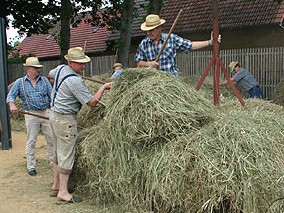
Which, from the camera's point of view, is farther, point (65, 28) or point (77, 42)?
point (77, 42)

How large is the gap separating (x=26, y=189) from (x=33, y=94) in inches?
60.8

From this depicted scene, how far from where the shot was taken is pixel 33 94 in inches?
267

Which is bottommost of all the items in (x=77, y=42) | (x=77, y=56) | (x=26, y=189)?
(x=26, y=189)

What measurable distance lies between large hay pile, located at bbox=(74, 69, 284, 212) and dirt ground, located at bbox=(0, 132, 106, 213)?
413 millimetres

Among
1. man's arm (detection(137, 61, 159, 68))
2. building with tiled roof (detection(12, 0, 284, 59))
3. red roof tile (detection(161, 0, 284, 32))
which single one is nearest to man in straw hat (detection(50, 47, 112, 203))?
man's arm (detection(137, 61, 159, 68))

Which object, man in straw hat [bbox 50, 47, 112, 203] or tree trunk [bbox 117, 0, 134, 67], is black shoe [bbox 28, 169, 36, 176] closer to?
man in straw hat [bbox 50, 47, 112, 203]

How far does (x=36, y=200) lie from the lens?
5.43 m

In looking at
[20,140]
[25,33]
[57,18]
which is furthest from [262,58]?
[25,33]

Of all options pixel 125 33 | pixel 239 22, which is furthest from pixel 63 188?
pixel 239 22

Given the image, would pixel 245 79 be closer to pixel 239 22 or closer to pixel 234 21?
pixel 239 22

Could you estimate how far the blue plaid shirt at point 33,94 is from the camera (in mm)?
6770

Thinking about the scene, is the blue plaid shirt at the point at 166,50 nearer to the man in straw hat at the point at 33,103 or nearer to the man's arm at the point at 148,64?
the man's arm at the point at 148,64

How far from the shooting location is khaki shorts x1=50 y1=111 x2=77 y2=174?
5.30 metres

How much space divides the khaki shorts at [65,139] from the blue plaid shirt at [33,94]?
149cm
